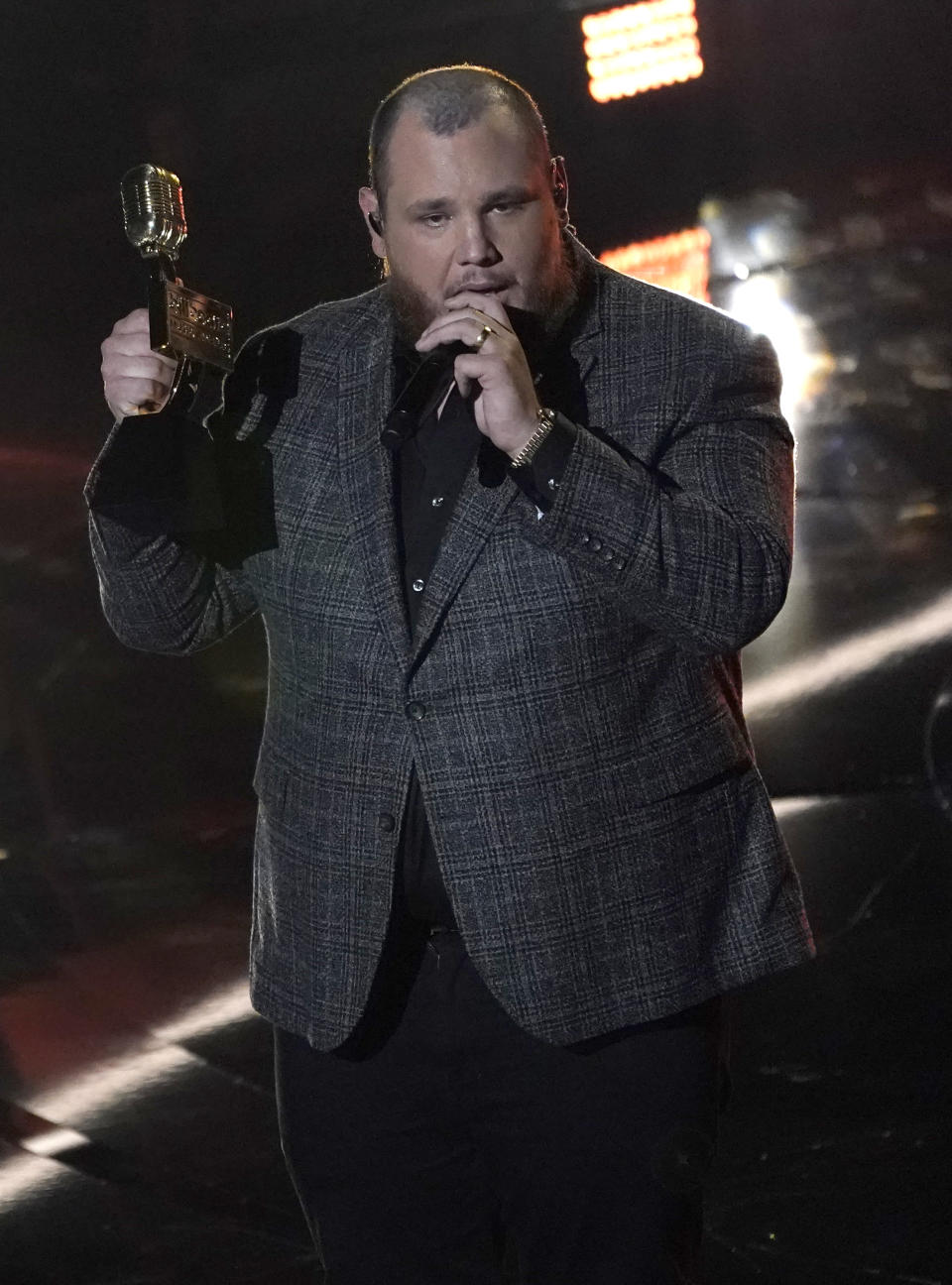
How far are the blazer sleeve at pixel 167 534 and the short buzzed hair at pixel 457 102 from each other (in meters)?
0.31

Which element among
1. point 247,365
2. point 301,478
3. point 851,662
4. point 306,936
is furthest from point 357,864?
point 851,662

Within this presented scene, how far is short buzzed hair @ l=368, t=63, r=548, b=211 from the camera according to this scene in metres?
1.62

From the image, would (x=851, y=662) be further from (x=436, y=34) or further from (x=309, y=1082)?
(x=309, y=1082)

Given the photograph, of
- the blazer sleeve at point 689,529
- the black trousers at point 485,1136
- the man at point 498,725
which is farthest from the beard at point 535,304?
the black trousers at point 485,1136

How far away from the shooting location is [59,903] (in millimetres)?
3770

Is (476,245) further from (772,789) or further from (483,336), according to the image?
(772,789)

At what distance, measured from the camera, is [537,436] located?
1447mm

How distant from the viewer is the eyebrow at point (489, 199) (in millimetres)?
1601

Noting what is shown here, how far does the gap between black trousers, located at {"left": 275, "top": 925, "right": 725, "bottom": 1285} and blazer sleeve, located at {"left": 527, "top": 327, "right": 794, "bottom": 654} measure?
41 cm

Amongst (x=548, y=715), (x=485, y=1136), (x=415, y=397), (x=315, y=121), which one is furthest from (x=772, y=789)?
(x=415, y=397)

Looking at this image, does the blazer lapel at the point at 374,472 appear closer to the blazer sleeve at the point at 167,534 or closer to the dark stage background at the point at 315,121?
the blazer sleeve at the point at 167,534

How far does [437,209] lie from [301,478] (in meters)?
0.30

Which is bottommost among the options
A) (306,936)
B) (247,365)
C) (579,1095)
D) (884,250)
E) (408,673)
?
(579,1095)

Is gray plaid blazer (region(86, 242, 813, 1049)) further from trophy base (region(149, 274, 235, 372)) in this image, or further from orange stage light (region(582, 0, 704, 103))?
orange stage light (region(582, 0, 704, 103))
